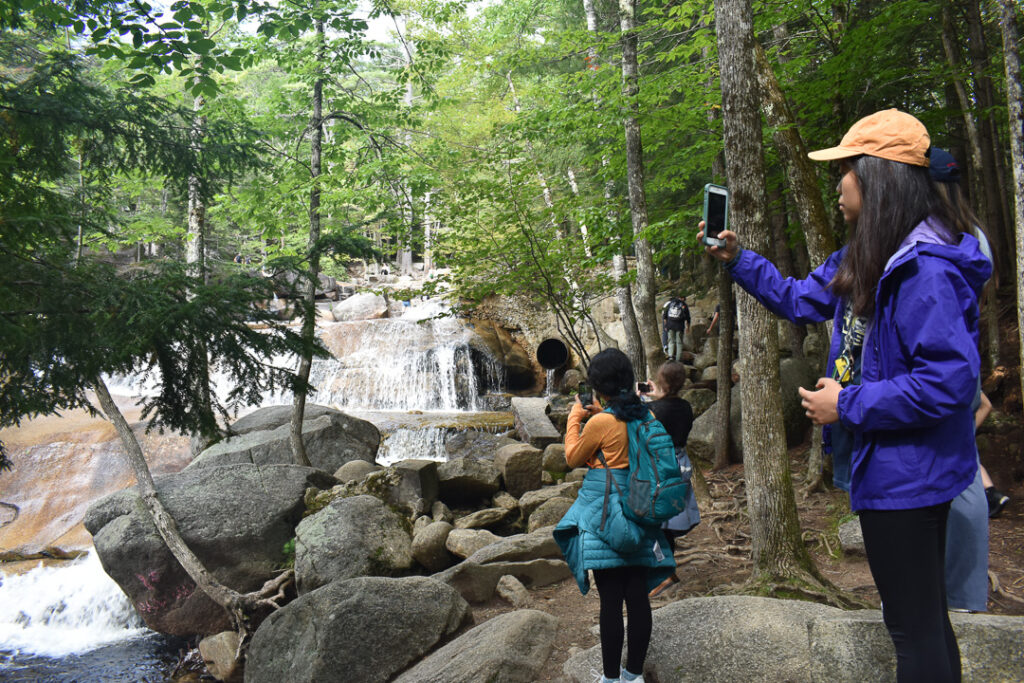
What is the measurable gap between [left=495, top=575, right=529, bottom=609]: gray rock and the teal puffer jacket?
2661mm

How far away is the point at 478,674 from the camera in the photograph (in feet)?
11.5

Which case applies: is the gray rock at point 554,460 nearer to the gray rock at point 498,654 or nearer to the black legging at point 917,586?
the gray rock at point 498,654

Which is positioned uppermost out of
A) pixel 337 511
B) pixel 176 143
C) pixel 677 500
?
pixel 176 143

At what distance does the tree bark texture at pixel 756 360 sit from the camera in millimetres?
3869

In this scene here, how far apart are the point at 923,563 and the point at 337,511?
5787 mm

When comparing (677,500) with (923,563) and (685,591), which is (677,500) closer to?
(923,563)

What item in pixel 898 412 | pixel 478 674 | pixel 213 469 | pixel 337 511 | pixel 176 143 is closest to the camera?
pixel 898 412

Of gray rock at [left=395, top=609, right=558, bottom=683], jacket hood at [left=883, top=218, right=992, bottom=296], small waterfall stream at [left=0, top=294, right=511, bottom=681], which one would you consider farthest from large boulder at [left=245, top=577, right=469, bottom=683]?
jacket hood at [left=883, top=218, right=992, bottom=296]

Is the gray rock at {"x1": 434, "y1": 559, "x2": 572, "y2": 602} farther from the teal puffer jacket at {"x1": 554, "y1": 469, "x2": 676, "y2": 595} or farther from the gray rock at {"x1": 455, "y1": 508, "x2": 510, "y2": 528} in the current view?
the teal puffer jacket at {"x1": 554, "y1": 469, "x2": 676, "y2": 595}

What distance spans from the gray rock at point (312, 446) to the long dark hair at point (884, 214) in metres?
8.78

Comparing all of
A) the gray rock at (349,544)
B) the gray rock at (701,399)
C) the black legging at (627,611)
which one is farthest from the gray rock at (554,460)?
the black legging at (627,611)

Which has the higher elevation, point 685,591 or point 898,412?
point 898,412

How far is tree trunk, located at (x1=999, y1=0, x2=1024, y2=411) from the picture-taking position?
4652 millimetres

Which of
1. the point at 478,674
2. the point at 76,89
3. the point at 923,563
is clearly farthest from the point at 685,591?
the point at 76,89
